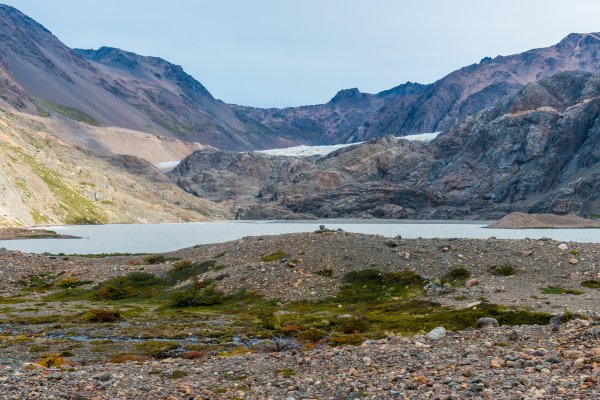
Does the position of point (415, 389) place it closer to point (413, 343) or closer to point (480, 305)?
point (413, 343)

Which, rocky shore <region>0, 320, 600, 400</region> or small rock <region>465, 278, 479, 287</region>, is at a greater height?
rocky shore <region>0, 320, 600, 400</region>

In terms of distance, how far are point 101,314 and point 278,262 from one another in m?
18.0

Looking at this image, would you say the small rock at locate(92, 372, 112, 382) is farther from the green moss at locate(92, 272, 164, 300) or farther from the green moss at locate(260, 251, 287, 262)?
the green moss at locate(260, 251, 287, 262)

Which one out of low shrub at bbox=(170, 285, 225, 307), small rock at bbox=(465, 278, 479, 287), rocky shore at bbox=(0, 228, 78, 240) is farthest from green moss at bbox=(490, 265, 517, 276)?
rocky shore at bbox=(0, 228, 78, 240)

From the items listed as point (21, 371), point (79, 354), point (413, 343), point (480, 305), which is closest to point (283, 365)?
point (413, 343)

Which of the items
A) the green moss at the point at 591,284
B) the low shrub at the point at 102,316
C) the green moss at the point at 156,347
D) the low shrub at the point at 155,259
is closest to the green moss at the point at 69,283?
the low shrub at the point at 155,259

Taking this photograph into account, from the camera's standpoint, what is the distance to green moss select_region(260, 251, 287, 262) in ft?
193

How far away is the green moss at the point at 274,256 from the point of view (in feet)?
193

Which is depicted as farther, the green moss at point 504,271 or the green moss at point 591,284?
the green moss at point 504,271

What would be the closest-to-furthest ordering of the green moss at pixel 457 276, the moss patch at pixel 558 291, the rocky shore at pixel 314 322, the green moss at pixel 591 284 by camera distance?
1. the rocky shore at pixel 314 322
2. the moss patch at pixel 558 291
3. the green moss at pixel 591 284
4. the green moss at pixel 457 276

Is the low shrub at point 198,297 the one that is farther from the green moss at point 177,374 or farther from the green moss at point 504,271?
the green moss at point 177,374

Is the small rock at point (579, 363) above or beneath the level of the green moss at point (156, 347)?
above

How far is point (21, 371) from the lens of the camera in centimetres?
2330

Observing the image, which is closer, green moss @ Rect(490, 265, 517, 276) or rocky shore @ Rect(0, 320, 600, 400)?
rocky shore @ Rect(0, 320, 600, 400)
